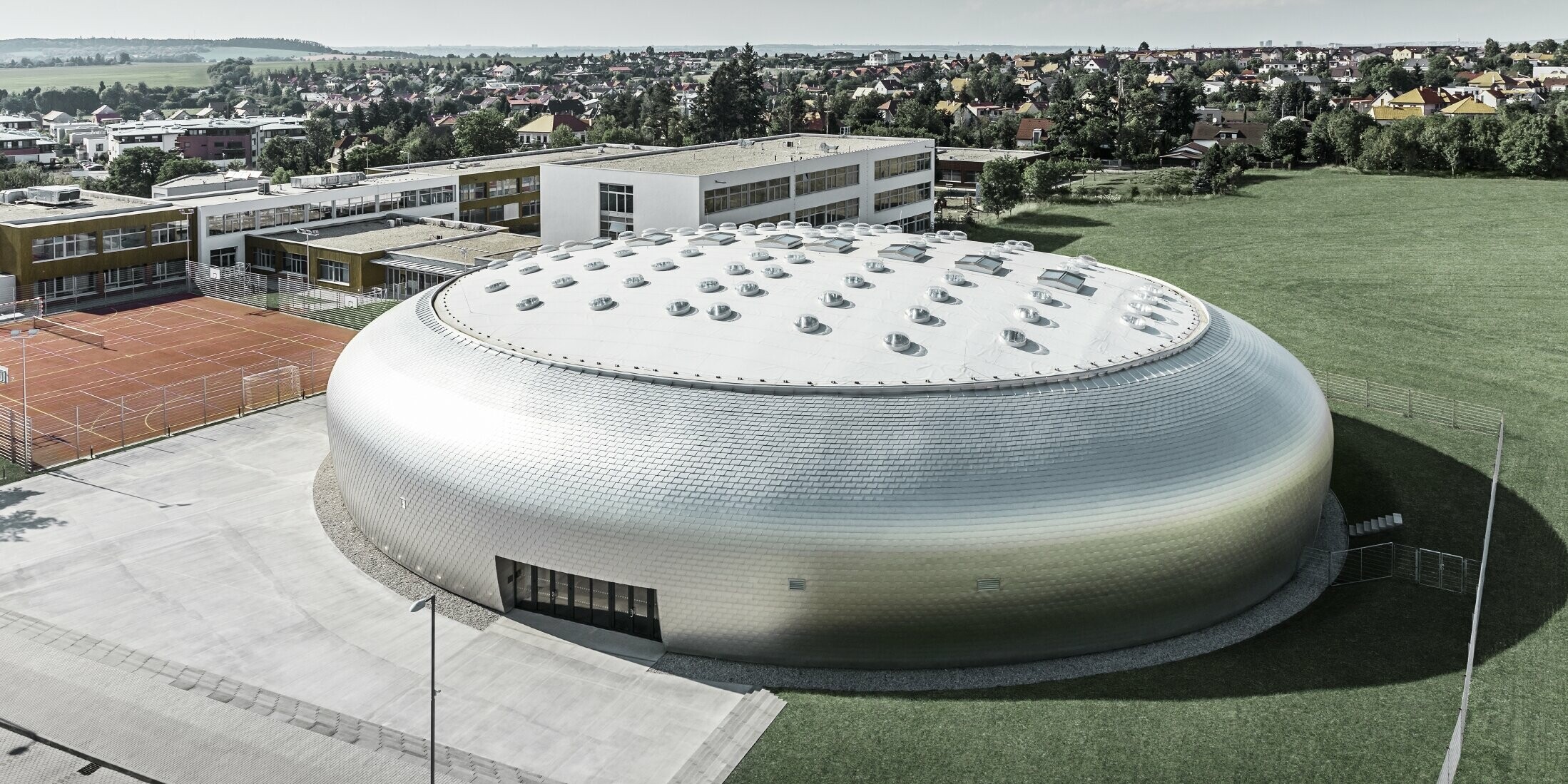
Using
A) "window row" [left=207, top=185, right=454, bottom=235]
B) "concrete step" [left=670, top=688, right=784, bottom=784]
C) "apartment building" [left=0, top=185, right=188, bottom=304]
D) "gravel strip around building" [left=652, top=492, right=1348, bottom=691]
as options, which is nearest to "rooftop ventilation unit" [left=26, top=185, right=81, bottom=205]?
"apartment building" [left=0, top=185, right=188, bottom=304]

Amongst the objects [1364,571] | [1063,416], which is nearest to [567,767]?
[1063,416]

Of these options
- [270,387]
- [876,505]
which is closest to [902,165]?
[270,387]

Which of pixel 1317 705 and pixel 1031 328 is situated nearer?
pixel 1317 705

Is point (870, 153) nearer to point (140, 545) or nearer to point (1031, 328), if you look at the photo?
point (1031, 328)

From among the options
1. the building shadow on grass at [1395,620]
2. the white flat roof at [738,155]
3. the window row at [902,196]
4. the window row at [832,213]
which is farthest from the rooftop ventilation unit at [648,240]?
the window row at [902,196]

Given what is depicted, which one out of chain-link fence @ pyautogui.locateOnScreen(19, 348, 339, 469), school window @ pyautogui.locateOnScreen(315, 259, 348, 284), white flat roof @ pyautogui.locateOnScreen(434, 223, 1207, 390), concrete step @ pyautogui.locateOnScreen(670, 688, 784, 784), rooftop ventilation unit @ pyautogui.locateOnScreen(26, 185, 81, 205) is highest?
rooftop ventilation unit @ pyautogui.locateOnScreen(26, 185, 81, 205)

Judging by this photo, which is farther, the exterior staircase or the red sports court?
the red sports court

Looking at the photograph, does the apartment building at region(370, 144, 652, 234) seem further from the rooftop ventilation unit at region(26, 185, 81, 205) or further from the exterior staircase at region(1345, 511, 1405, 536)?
the exterior staircase at region(1345, 511, 1405, 536)

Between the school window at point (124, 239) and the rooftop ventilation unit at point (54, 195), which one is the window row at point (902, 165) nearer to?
the school window at point (124, 239)
